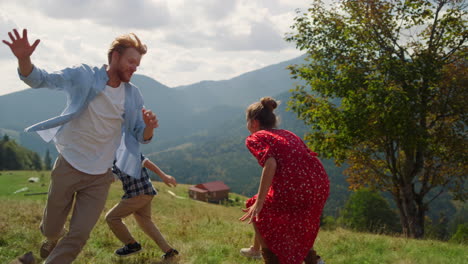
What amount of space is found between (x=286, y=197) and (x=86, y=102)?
246 cm

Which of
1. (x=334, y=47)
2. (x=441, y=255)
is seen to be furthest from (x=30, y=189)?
(x=441, y=255)

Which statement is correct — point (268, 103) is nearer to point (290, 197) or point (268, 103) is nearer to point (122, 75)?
point (290, 197)

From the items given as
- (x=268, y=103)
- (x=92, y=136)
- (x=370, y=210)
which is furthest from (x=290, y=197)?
(x=370, y=210)

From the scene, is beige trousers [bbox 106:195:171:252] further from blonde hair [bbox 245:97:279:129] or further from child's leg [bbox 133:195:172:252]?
blonde hair [bbox 245:97:279:129]

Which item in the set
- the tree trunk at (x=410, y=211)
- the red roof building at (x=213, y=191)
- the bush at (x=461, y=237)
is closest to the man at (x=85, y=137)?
the bush at (x=461, y=237)

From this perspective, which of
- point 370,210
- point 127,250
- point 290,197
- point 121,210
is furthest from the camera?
point 370,210

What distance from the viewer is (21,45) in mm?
3305

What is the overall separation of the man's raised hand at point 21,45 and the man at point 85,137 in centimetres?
39

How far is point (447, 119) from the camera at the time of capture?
15.6 m

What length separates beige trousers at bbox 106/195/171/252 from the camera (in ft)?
16.5

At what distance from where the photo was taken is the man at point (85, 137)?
3.90 m

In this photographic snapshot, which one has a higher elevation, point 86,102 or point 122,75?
point 122,75

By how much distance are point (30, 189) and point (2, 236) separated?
155 feet

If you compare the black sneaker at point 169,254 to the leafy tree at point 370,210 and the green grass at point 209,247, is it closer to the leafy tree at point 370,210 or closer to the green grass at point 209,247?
the green grass at point 209,247
